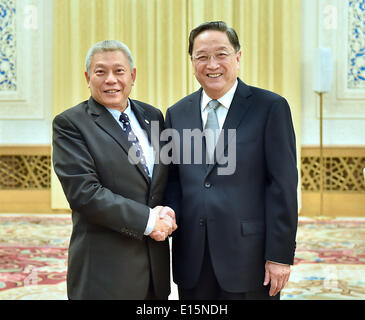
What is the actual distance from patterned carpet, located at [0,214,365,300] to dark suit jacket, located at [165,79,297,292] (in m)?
1.61

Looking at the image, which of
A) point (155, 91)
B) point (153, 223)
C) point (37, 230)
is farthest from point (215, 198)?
point (155, 91)

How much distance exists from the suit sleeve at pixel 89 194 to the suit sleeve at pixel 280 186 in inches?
18.1

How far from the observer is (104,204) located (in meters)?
1.73

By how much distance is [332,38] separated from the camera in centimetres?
625

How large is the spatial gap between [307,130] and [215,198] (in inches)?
188

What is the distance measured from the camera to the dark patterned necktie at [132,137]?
188cm

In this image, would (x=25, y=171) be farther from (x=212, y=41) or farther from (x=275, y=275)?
(x=275, y=275)

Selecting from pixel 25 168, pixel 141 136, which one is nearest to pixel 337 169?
pixel 25 168

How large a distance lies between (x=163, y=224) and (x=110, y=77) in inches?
22.6

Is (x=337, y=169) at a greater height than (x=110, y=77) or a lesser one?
lesser

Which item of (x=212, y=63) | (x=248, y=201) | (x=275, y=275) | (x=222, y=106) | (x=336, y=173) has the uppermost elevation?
(x=212, y=63)

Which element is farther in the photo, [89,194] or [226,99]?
[226,99]

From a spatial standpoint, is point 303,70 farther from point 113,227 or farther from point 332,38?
point 113,227

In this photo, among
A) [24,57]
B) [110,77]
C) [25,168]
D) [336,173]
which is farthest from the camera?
[25,168]
